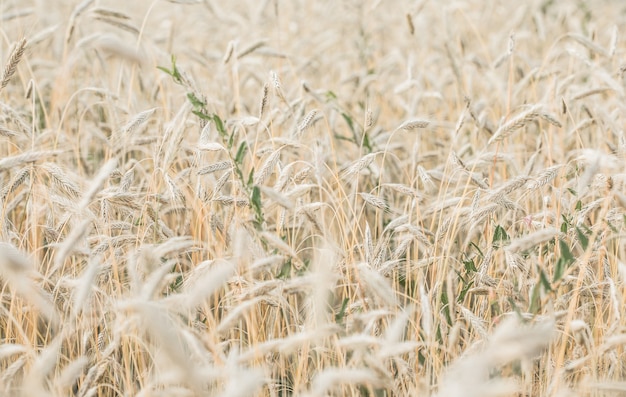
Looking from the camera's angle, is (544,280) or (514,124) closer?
(544,280)

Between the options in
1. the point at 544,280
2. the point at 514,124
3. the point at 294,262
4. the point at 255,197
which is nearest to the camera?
the point at 544,280

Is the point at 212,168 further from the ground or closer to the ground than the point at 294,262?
further from the ground

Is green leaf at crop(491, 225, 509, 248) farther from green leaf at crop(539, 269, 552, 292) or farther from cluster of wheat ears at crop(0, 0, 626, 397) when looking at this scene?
green leaf at crop(539, 269, 552, 292)

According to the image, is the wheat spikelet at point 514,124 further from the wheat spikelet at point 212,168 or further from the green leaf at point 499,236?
the wheat spikelet at point 212,168

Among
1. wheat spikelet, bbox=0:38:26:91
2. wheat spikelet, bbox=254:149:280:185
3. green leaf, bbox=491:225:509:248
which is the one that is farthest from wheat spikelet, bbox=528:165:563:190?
wheat spikelet, bbox=0:38:26:91

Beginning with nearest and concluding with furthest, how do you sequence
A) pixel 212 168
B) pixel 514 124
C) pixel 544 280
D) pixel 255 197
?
pixel 544 280 < pixel 255 197 < pixel 514 124 < pixel 212 168

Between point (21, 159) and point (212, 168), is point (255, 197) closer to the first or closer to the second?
point (212, 168)

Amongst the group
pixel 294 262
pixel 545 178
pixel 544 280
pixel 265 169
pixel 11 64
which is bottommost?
pixel 294 262

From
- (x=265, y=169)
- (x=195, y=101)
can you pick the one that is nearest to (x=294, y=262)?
(x=265, y=169)

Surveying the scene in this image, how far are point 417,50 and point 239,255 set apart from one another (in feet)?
10.8

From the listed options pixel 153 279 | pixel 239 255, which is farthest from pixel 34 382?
pixel 239 255

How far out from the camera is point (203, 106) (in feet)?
6.42

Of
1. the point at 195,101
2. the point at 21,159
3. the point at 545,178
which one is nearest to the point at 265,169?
the point at 195,101

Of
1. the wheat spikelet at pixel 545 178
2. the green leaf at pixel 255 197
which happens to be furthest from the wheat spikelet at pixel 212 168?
the wheat spikelet at pixel 545 178
